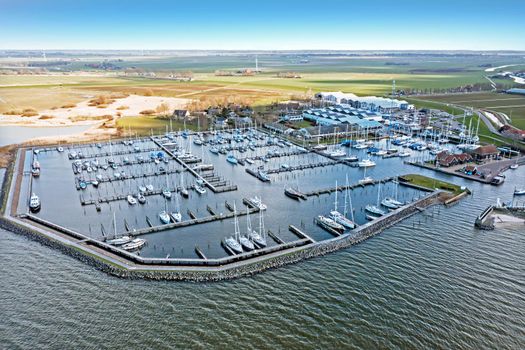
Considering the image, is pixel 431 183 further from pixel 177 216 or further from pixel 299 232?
pixel 177 216

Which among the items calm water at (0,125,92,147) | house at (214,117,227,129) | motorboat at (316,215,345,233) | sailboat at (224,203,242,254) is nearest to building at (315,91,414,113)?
house at (214,117,227,129)

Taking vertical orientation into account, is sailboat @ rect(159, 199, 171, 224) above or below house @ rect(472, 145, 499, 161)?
below

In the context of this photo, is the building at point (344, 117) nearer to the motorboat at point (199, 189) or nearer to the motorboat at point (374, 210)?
the motorboat at point (374, 210)

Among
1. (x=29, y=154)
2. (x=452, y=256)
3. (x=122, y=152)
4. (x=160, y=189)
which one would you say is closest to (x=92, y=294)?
(x=160, y=189)

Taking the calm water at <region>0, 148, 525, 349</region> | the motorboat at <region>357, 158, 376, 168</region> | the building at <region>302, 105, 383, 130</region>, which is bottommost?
the calm water at <region>0, 148, 525, 349</region>

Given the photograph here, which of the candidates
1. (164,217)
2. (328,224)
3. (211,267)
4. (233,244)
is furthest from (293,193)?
(211,267)

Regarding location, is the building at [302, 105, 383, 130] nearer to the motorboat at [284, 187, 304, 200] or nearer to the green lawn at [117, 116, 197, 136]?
the green lawn at [117, 116, 197, 136]

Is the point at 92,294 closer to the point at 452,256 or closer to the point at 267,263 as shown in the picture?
the point at 267,263
